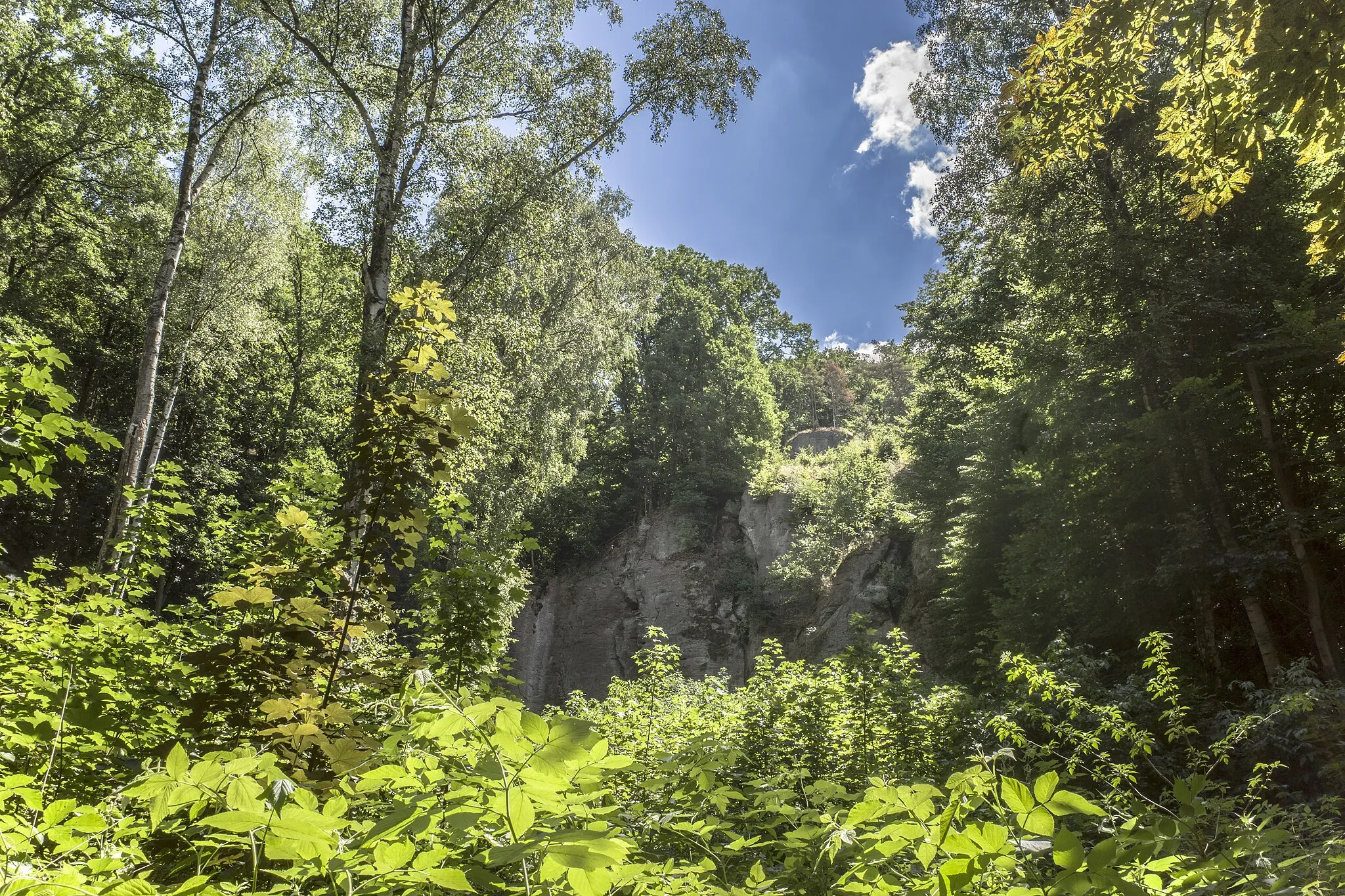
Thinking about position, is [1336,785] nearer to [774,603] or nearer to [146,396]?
[146,396]

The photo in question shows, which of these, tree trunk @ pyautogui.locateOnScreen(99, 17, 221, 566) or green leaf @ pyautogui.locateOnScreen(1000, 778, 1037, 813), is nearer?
green leaf @ pyautogui.locateOnScreen(1000, 778, 1037, 813)

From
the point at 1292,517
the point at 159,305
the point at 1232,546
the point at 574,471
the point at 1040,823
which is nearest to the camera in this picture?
the point at 1040,823

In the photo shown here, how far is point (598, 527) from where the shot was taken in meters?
24.6

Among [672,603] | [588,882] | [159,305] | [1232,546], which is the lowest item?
[588,882]

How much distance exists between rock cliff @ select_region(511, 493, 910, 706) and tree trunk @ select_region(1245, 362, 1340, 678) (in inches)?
385

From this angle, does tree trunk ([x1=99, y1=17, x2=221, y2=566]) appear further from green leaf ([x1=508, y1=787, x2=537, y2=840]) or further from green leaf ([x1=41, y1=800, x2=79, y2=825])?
green leaf ([x1=508, y1=787, x2=537, y2=840])

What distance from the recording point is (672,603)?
69.6ft

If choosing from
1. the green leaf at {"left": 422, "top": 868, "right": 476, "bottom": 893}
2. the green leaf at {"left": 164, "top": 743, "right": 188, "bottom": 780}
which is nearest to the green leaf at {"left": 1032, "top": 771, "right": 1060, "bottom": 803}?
the green leaf at {"left": 422, "top": 868, "right": 476, "bottom": 893}

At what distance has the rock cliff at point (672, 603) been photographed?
19812 millimetres

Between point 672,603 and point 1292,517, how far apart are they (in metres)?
16.1

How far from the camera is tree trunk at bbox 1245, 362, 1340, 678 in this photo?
22.8 feet

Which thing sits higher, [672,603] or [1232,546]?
[672,603]

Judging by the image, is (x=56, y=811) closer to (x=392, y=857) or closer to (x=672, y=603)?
(x=392, y=857)

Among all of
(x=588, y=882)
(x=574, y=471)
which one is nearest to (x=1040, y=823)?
(x=588, y=882)
